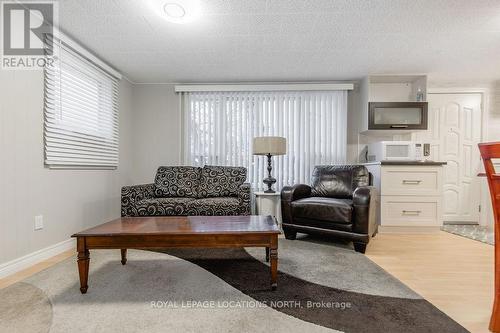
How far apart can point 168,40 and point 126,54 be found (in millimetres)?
726

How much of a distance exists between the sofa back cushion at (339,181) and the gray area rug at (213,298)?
1033mm

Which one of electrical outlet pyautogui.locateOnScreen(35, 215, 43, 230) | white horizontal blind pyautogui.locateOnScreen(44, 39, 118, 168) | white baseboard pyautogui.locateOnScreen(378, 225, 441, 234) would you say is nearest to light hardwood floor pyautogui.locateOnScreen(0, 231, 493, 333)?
white baseboard pyautogui.locateOnScreen(378, 225, 441, 234)

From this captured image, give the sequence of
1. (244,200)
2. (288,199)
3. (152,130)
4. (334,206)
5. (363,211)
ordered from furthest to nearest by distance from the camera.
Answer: (152,130) < (288,199) < (244,200) < (334,206) < (363,211)

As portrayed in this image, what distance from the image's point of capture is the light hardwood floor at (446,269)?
1.57m

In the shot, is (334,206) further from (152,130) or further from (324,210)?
(152,130)

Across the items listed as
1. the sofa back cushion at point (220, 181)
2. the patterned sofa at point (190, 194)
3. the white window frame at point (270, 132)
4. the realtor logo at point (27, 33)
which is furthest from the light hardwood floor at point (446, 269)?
the realtor logo at point (27, 33)

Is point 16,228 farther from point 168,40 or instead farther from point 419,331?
point 419,331

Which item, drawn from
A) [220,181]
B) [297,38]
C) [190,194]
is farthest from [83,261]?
[297,38]

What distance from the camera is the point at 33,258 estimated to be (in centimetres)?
226

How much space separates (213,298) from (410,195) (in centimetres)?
294

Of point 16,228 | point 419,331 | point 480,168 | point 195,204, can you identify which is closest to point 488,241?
point 480,168

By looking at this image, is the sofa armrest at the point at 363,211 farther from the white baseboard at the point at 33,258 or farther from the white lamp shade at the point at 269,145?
the white baseboard at the point at 33,258

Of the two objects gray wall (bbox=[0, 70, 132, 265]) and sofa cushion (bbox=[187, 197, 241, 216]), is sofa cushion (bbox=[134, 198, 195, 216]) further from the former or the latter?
gray wall (bbox=[0, 70, 132, 265])

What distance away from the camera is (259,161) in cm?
405
